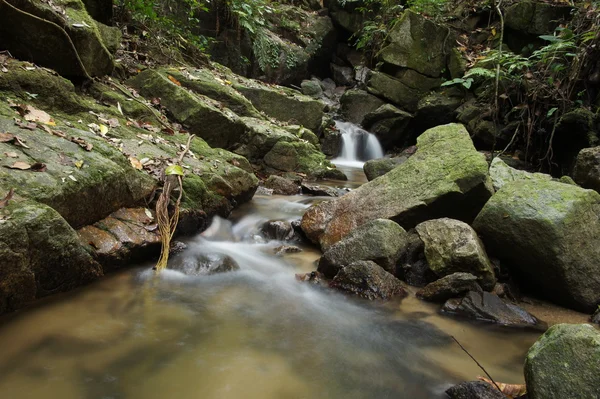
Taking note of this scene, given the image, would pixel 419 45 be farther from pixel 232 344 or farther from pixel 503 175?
pixel 232 344

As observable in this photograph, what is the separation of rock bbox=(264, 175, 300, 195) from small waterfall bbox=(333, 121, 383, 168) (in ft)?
18.3

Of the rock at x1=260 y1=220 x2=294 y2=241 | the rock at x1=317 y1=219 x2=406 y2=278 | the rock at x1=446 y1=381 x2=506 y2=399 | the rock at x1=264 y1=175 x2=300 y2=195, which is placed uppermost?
the rock at x1=446 y1=381 x2=506 y2=399

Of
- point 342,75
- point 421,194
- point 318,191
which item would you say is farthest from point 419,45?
point 421,194

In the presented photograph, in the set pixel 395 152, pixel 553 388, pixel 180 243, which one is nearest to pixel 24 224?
pixel 180 243

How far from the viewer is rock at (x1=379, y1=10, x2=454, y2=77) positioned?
13.2m

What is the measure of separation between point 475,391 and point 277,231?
3437mm

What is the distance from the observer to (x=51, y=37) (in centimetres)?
473

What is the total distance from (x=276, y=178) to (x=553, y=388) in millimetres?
6064

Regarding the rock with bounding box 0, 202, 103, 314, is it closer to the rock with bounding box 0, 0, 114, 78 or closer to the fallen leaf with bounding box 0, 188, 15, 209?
the fallen leaf with bounding box 0, 188, 15, 209

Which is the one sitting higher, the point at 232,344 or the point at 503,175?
the point at 503,175

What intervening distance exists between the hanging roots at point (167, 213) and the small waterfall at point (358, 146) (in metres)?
8.97

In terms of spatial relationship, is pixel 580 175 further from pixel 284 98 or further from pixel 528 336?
pixel 284 98

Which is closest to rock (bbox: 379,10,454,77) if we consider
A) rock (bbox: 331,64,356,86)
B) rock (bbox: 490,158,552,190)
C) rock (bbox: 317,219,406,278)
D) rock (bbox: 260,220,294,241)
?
rock (bbox: 331,64,356,86)

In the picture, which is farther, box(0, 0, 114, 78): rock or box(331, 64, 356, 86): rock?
box(331, 64, 356, 86): rock
